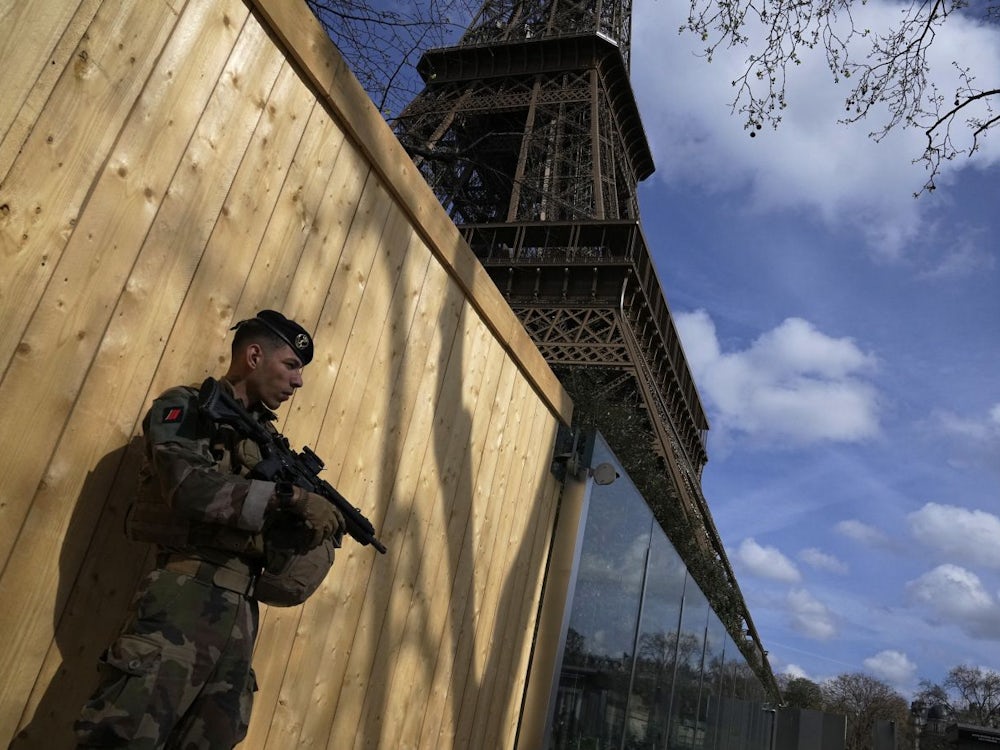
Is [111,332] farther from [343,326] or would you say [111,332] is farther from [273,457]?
[343,326]

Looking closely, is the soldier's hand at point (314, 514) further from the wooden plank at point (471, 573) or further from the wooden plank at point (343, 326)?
the wooden plank at point (471, 573)

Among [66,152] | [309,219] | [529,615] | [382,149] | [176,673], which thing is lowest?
[176,673]

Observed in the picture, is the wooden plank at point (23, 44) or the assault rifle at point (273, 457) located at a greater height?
the wooden plank at point (23, 44)

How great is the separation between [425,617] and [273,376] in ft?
5.28

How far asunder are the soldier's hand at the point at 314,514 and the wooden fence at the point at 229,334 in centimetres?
46

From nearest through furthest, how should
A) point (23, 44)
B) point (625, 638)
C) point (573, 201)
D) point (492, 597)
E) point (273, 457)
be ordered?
point (23, 44)
point (273, 457)
point (492, 597)
point (625, 638)
point (573, 201)

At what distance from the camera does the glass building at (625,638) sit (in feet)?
14.3

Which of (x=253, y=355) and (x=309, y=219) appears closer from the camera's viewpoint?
(x=253, y=355)

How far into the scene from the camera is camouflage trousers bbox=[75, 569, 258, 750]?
1.52m

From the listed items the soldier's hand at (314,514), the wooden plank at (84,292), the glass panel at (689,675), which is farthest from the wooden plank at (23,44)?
the glass panel at (689,675)

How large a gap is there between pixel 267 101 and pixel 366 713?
2119 mm

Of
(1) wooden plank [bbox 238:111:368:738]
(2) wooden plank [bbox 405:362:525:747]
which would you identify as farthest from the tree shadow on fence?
(2) wooden plank [bbox 405:362:525:747]

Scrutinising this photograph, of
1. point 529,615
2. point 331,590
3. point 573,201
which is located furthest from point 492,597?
point 573,201

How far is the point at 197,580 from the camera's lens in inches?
66.8
